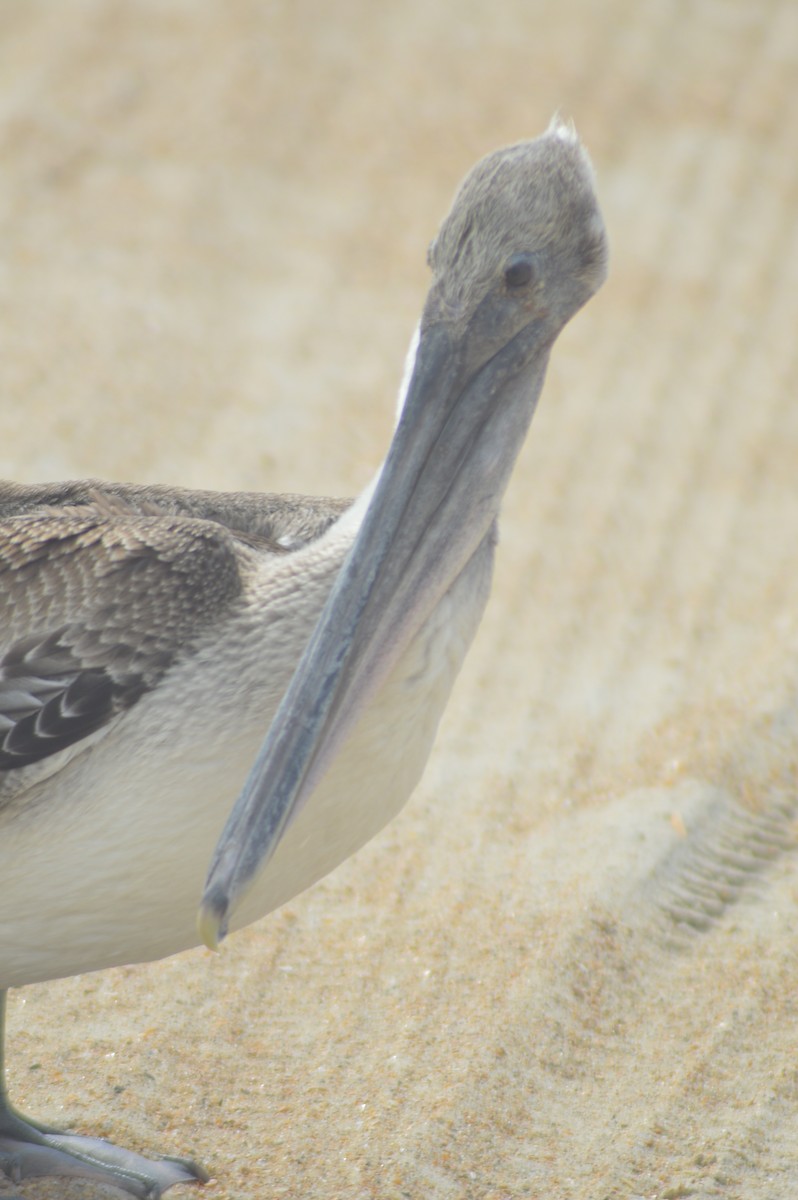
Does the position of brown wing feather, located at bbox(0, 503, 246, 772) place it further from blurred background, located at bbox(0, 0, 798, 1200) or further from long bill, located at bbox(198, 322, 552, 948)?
blurred background, located at bbox(0, 0, 798, 1200)

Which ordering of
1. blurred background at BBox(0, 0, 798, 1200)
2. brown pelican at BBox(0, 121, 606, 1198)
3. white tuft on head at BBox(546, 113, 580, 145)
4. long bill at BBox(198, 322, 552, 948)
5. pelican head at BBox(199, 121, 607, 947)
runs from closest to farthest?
long bill at BBox(198, 322, 552, 948), pelican head at BBox(199, 121, 607, 947), brown pelican at BBox(0, 121, 606, 1198), white tuft on head at BBox(546, 113, 580, 145), blurred background at BBox(0, 0, 798, 1200)

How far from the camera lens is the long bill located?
8.10ft

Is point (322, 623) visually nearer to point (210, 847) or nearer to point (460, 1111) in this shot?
point (210, 847)

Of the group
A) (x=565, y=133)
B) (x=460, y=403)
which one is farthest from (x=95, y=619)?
(x=565, y=133)

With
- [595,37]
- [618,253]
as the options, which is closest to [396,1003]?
[618,253]

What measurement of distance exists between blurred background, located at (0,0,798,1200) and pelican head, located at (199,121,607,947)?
3.82ft

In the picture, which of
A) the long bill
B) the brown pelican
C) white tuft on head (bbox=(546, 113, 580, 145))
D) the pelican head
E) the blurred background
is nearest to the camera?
the long bill

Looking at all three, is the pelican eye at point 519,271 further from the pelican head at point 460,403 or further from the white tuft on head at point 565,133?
the white tuft on head at point 565,133

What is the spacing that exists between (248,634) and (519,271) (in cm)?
85

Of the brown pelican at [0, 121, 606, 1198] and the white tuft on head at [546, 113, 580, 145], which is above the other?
the white tuft on head at [546, 113, 580, 145]

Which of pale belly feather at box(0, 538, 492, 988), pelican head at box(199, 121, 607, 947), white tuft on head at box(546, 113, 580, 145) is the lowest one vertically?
pale belly feather at box(0, 538, 492, 988)

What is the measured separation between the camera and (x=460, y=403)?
285 centimetres

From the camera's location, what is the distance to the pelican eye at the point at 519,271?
2818 mm

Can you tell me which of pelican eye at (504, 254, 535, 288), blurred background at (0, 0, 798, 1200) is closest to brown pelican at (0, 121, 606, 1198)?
pelican eye at (504, 254, 535, 288)
